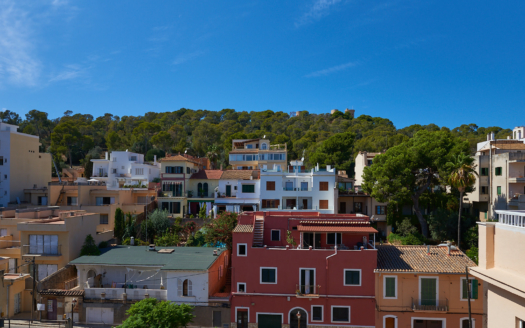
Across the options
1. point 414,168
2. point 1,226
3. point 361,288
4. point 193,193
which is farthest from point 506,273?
point 193,193

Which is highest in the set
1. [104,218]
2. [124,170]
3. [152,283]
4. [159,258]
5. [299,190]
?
[124,170]

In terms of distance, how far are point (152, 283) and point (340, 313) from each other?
1438 cm

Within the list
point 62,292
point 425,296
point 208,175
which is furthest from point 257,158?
point 425,296

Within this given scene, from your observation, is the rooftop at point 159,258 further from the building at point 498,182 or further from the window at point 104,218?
the building at point 498,182

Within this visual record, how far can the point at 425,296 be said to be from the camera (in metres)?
26.4

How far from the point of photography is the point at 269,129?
9912cm

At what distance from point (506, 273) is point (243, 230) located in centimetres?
1996

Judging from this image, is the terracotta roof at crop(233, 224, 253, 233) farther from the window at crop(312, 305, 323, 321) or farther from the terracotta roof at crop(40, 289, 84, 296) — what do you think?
the terracotta roof at crop(40, 289, 84, 296)

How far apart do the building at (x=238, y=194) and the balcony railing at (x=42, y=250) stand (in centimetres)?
1893

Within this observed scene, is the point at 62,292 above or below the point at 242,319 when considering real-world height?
above

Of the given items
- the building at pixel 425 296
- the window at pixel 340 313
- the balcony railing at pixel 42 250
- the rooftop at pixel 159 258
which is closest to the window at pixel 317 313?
the window at pixel 340 313

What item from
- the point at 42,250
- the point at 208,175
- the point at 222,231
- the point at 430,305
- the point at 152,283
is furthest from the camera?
the point at 208,175

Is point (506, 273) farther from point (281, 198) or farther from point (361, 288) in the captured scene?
point (281, 198)

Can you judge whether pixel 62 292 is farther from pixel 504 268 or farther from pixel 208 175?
pixel 504 268
